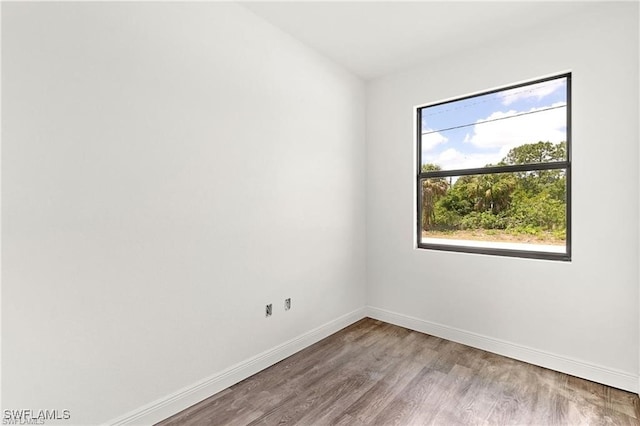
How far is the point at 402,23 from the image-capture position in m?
2.51

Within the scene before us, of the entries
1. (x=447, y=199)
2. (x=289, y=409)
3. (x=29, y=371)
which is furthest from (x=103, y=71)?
(x=447, y=199)

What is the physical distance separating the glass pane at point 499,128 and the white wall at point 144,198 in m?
1.39

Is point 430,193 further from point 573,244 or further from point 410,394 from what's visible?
point 410,394

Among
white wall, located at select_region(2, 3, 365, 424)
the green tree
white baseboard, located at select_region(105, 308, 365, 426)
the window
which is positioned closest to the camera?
white wall, located at select_region(2, 3, 365, 424)

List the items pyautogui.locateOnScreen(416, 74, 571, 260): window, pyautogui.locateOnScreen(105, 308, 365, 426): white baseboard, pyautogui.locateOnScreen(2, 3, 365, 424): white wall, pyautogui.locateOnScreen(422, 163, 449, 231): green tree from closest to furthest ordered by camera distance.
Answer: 1. pyautogui.locateOnScreen(2, 3, 365, 424): white wall
2. pyautogui.locateOnScreen(105, 308, 365, 426): white baseboard
3. pyautogui.locateOnScreen(416, 74, 571, 260): window
4. pyautogui.locateOnScreen(422, 163, 449, 231): green tree

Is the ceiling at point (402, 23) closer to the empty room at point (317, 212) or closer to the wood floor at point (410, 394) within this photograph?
the empty room at point (317, 212)

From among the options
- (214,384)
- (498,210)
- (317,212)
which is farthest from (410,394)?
(498,210)

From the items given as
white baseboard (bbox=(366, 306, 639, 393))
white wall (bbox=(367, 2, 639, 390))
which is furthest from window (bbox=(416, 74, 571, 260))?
white baseboard (bbox=(366, 306, 639, 393))

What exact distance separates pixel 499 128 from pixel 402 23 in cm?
130

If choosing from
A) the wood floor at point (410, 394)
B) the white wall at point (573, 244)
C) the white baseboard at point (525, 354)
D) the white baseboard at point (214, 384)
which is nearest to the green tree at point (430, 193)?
the white wall at point (573, 244)

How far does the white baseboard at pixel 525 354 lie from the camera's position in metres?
2.25

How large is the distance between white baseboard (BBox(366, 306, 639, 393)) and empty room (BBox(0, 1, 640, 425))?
2cm

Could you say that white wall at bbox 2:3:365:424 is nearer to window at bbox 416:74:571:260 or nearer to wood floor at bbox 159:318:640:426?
wood floor at bbox 159:318:640:426

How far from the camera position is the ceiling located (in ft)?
7.58
